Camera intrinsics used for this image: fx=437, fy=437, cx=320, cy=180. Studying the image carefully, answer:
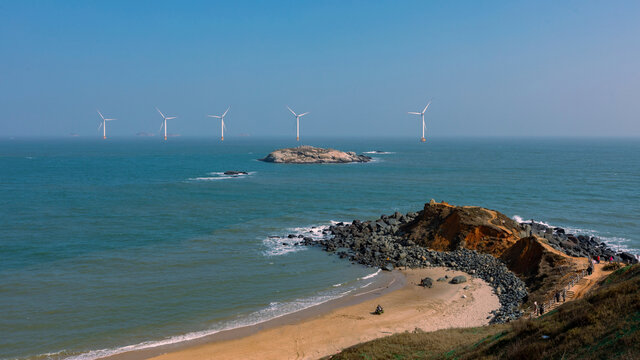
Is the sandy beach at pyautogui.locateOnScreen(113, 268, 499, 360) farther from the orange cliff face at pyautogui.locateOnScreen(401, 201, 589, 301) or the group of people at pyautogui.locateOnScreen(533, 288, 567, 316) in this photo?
the orange cliff face at pyautogui.locateOnScreen(401, 201, 589, 301)

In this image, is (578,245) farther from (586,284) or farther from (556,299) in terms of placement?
(556,299)

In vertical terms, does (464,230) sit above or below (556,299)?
above

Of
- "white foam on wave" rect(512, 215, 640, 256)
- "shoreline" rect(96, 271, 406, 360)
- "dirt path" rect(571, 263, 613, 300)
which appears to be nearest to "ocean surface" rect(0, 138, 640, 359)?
"white foam on wave" rect(512, 215, 640, 256)

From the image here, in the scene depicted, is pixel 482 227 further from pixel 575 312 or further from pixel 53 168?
pixel 53 168

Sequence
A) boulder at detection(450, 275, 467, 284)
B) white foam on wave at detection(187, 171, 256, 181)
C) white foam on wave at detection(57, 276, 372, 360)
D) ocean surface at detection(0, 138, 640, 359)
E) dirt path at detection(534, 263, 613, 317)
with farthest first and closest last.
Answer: white foam on wave at detection(187, 171, 256, 181) → boulder at detection(450, 275, 467, 284) → ocean surface at detection(0, 138, 640, 359) → dirt path at detection(534, 263, 613, 317) → white foam on wave at detection(57, 276, 372, 360)

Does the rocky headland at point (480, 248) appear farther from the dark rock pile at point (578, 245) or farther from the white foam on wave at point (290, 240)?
the white foam on wave at point (290, 240)

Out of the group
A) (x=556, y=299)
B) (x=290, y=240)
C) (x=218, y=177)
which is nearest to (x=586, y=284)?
(x=556, y=299)
